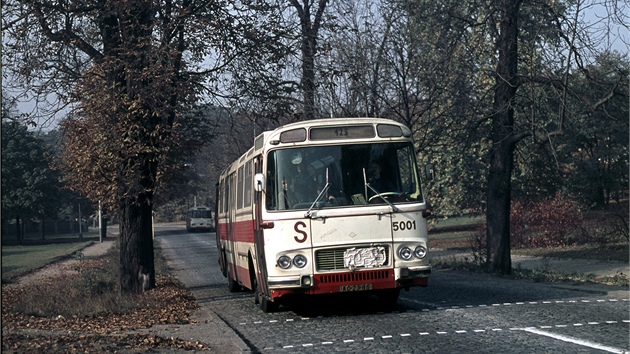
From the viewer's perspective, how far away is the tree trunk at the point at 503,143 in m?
22.6

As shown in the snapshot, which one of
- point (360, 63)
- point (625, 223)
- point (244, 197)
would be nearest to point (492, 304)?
point (244, 197)

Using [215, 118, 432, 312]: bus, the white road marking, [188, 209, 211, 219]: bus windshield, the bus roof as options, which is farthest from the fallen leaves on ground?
[188, 209, 211, 219]: bus windshield

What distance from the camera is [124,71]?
18.7 metres

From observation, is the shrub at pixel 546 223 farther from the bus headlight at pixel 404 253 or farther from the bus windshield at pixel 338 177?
the bus headlight at pixel 404 253

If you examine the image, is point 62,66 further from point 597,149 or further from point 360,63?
point 597,149

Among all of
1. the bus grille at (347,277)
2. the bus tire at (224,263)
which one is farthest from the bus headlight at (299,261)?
the bus tire at (224,263)

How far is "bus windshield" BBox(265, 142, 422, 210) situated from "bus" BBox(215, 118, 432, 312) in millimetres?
16

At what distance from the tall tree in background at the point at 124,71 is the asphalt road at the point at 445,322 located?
3.55 meters

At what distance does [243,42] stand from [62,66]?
13.8 ft

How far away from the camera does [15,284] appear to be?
27.2m

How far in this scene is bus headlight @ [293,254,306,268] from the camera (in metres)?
13.2

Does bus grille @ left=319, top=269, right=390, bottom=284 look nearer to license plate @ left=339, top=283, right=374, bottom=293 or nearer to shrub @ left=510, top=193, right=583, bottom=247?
license plate @ left=339, top=283, right=374, bottom=293

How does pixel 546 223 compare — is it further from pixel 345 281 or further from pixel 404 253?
pixel 345 281

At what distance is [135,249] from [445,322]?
35.4 feet
